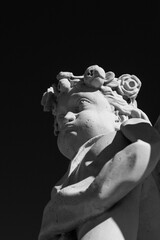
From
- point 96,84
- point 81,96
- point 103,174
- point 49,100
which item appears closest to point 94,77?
point 96,84

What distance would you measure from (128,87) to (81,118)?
0.77 meters

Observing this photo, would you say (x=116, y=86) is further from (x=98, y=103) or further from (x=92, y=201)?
(x=92, y=201)

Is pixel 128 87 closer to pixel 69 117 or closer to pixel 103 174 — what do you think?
pixel 69 117

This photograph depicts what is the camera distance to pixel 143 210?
17.7 ft

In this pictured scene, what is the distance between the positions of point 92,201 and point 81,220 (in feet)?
0.58

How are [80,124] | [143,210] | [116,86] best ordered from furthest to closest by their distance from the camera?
[116,86] < [80,124] < [143,210]

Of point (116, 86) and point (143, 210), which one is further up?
point (116, 86)

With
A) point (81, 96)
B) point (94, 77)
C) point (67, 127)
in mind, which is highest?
point (94, 77)

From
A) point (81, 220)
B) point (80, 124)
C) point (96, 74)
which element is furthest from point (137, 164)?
point (96, 74)

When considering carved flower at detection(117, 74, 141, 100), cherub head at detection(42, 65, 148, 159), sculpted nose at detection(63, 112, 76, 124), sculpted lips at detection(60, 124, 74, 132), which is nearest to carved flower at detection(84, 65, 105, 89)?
cherub head at detection(42, 65, 148, 159)

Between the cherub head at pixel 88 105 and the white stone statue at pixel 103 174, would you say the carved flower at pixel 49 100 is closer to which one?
the cherub head at pixel 88 105

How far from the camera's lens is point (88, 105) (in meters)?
6.12

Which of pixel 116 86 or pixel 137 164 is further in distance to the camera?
pixel 116 86

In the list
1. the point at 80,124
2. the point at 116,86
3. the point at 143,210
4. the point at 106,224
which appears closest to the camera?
the point at 106,224
